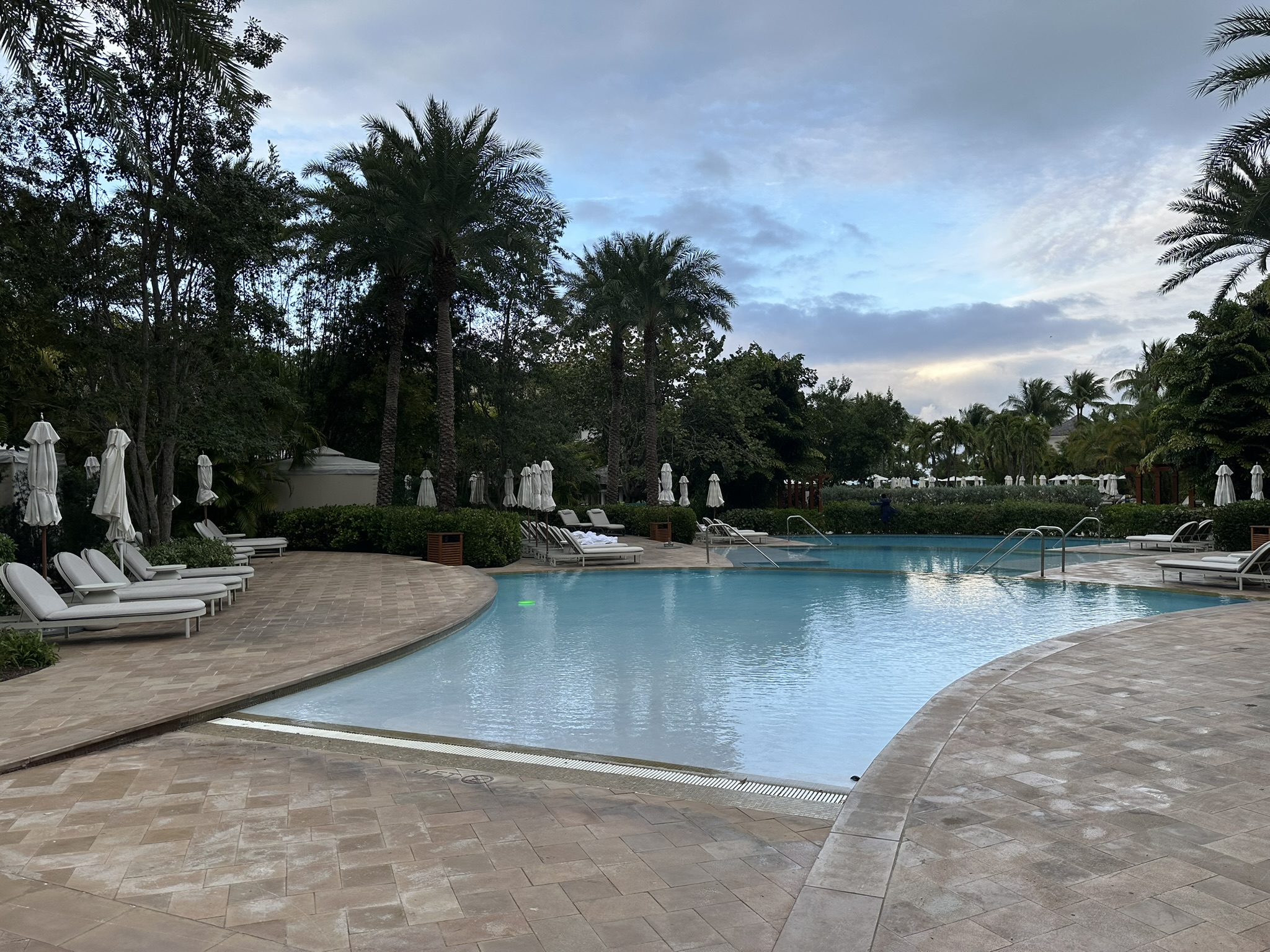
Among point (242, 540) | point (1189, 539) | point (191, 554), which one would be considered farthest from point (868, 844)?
point (1189, 539)

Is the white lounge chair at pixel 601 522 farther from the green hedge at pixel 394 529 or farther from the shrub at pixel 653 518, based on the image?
the green hedge at pixel 394 529

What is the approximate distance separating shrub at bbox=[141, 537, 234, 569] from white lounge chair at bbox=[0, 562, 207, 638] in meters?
3.76

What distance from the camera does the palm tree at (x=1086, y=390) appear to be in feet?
222

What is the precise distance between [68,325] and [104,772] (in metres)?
10.8

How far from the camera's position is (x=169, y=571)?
1228 cm

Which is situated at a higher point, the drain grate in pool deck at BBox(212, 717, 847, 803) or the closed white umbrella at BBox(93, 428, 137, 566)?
the closed white umbrella at BBox(93, 428, 137, 566)

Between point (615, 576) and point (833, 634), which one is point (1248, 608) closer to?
point (833, 634)

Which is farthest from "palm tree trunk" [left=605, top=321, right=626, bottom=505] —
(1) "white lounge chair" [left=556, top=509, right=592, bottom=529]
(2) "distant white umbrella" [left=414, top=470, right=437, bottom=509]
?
(2) "distant white umbrella" [left=414, top=470, right=437, bottom=509]

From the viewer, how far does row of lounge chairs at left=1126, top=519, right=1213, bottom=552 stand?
19922mm

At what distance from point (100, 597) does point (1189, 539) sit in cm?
2274

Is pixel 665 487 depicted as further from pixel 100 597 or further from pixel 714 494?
pixel 100 597

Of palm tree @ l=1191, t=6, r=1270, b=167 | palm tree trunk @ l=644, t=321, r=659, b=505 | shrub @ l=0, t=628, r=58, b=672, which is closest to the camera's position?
shrub @ l=0, t=628, r=58, b=672

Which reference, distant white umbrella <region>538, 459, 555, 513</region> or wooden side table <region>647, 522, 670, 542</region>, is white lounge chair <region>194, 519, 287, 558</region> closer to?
distant white umbrella <region>538, 459, 555, 513</region>

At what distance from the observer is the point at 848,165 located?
16.0m
